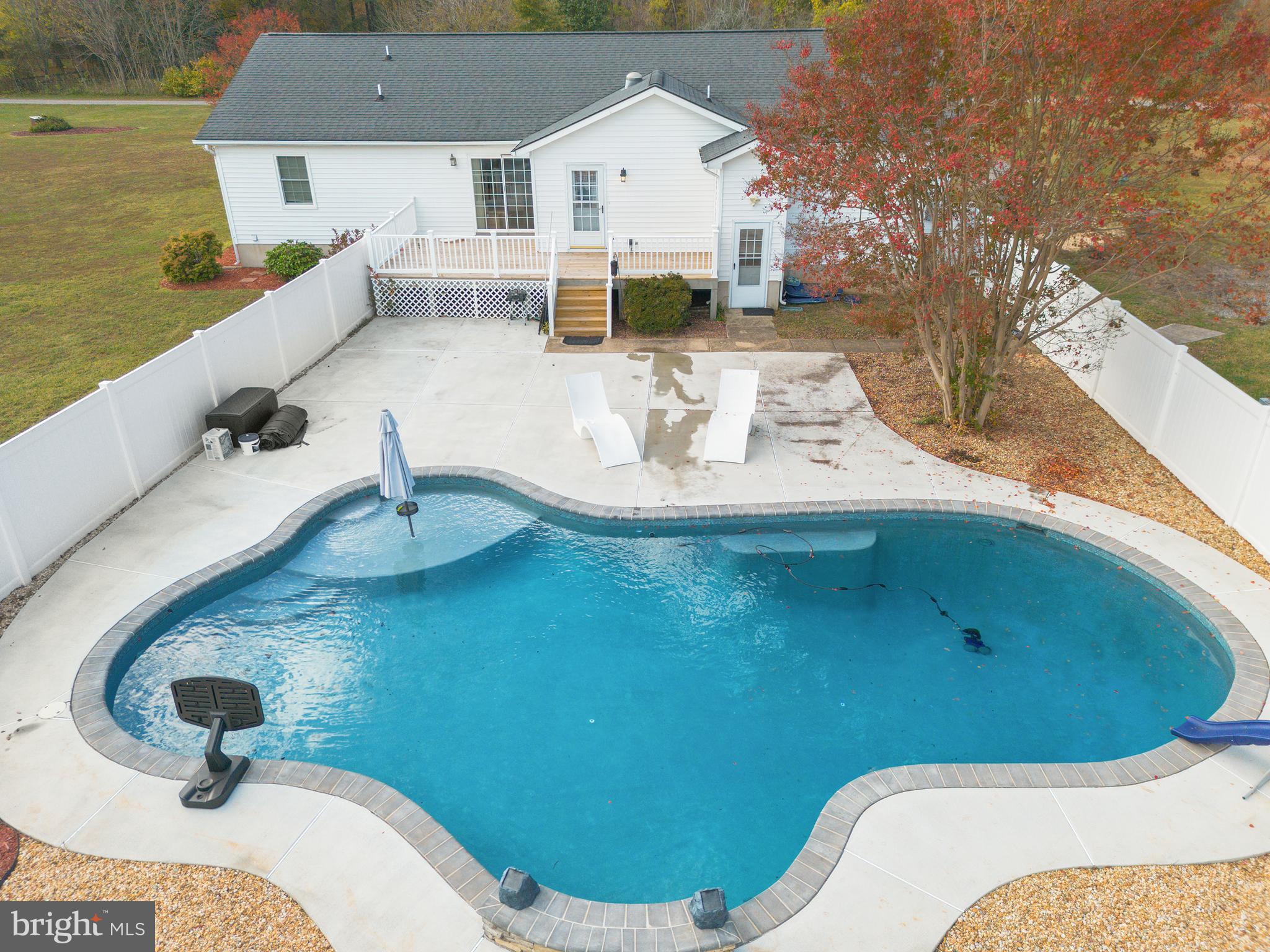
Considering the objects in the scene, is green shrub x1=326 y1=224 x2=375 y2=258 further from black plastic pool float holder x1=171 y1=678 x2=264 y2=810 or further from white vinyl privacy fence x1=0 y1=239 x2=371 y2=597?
black plastic pool float holder x1=171 y1=678 x2=264 y2=810

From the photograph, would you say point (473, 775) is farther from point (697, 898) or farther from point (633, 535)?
point (633, 535)

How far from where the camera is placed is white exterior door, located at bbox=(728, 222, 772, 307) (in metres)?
16.9

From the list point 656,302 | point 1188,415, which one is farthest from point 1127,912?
point 656,302

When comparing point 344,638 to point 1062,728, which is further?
point 344,638

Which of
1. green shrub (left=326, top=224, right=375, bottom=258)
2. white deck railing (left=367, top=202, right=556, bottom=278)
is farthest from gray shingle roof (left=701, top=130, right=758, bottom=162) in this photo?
green shrub (left=326, top=224, right=375, bottom=258)

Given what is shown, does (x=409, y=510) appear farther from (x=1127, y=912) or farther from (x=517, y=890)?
(x=1127, y=912)

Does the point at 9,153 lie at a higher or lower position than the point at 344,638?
higher

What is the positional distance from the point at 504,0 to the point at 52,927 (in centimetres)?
4297

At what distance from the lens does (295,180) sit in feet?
63.2

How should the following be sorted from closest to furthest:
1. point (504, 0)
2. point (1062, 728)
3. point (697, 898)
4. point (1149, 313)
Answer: point (697, 898) → point (1062, 728) → point (1149, 313) → point (504, 0)

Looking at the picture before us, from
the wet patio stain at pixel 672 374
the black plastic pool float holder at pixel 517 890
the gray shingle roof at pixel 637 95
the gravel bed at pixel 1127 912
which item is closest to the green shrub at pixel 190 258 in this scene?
the gray shingle roof at pixel 637 95

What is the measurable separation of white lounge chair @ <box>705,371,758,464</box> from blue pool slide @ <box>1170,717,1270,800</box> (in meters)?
6.06

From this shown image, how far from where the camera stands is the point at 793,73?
1086 cm

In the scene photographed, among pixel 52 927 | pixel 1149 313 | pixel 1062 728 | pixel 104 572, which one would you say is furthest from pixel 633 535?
pixel 1149 313
